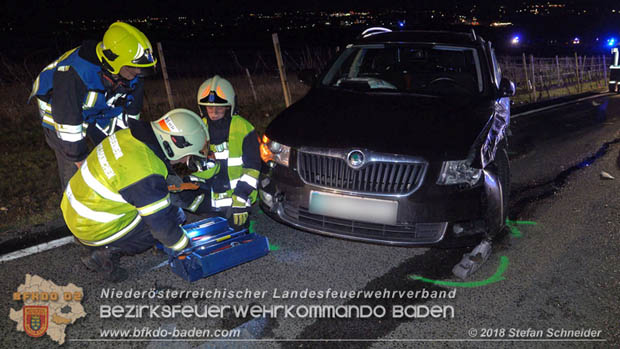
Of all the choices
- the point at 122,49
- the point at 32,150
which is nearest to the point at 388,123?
the point at 122,49

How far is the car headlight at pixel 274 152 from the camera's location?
3.42 metres

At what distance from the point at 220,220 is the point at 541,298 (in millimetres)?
2347

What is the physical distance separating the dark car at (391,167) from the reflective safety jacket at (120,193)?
898 millimetres

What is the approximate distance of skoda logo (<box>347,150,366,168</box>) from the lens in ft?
10.1

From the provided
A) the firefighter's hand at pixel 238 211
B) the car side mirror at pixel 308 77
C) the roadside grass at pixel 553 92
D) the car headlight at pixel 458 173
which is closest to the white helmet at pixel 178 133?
the firefighter's hand at pixel 238 211

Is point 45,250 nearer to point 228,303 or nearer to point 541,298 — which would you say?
point 228,303

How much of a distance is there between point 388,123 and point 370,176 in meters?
0.56

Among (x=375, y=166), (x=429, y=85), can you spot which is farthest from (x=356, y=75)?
(x=375, y=166)

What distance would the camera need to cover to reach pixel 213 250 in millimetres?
3152

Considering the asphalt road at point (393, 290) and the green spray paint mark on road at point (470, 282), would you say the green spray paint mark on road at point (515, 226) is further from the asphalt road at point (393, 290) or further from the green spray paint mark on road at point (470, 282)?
the green spray paint mark on road at point (470, 282)

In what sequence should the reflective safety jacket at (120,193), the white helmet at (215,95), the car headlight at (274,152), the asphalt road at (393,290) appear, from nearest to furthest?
the asphalt road at (393,290) < the reflective safety jacket at (120,193) < the car headlight at (274,152) < the white helmet at (215,95)

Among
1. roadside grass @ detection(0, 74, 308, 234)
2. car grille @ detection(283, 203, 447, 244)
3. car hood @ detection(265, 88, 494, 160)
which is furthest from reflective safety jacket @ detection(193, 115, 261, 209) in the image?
roadside grass @ detection(0, 74, 308, 234)

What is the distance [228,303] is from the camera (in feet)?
9.41

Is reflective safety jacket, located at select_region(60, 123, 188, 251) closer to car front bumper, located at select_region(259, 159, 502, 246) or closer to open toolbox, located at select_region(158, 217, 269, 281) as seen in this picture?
open toolbox, located at select_region(158, 217, 269, 281)
